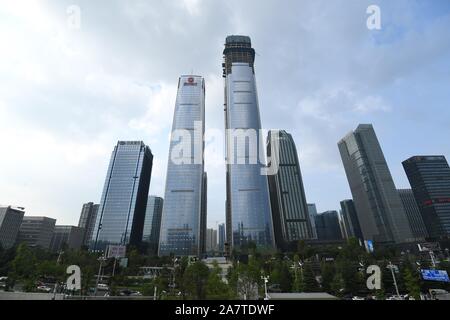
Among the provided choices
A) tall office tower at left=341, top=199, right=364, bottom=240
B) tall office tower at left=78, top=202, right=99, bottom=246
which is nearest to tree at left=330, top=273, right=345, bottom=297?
tall office tower at left=341, top=199, right=364, bottom=240

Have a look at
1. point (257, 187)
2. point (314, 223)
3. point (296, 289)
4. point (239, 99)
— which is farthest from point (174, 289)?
point (314, 223)

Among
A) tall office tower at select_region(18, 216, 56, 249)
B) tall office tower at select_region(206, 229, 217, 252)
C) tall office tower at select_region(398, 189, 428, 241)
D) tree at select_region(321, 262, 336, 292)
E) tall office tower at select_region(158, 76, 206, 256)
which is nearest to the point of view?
tree at select_region(321, 262, 336, 292)

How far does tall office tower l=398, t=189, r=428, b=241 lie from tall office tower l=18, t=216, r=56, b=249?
521 feet

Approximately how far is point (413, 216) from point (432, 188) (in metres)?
22.5

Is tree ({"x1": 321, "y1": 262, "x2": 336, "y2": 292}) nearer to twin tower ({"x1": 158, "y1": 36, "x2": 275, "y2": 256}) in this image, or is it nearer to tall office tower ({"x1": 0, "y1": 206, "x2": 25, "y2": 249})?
twin tower ({"x1": 158, "y1": 36, "x2": 275, "y2": 256})

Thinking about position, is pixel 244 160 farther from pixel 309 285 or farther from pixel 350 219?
pixel 350 219

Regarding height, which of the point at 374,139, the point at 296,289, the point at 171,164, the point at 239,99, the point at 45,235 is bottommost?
the point at 296,289

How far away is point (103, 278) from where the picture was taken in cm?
4156

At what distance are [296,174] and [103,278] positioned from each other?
328 feet

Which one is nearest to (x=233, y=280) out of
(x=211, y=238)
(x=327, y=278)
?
(x=327, y=278)

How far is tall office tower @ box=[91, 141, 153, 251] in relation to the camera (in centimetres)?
8319

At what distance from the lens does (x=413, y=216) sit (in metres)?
110
